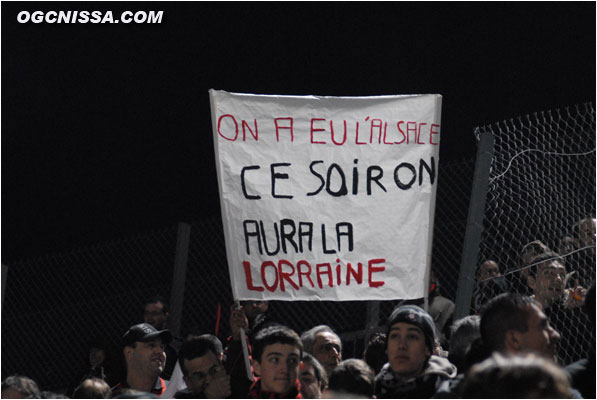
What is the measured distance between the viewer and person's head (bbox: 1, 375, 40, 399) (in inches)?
211

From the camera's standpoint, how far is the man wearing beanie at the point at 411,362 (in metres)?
4.47

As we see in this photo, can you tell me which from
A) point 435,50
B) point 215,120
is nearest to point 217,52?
point 435,50

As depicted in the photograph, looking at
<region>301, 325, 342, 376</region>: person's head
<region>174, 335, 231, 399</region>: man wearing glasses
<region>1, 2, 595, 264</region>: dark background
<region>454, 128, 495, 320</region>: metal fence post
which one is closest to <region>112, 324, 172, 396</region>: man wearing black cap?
<region>174, 335, 231, 399</region>: man wearing glasses

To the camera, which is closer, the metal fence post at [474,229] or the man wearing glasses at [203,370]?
the metal fence post at [474,229]

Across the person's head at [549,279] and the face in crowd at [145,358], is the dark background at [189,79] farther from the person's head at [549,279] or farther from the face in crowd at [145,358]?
the face in crowd at [145,358]

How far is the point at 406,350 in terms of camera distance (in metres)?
4.65

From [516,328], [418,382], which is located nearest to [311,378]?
[418,382]

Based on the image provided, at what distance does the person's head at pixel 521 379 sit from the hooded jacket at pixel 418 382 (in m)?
2.07

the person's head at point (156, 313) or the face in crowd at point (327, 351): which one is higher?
the person's head at point (156, 313)

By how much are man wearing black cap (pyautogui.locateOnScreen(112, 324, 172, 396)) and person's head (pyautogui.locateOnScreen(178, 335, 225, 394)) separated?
15 cm

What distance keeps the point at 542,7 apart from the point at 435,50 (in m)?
1.04

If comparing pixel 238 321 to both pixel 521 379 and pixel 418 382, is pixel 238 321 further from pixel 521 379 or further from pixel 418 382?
pixel 521 379

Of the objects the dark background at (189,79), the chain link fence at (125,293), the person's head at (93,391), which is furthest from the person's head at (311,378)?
the dark background at (189,79)

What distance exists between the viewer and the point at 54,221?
1113 cm
